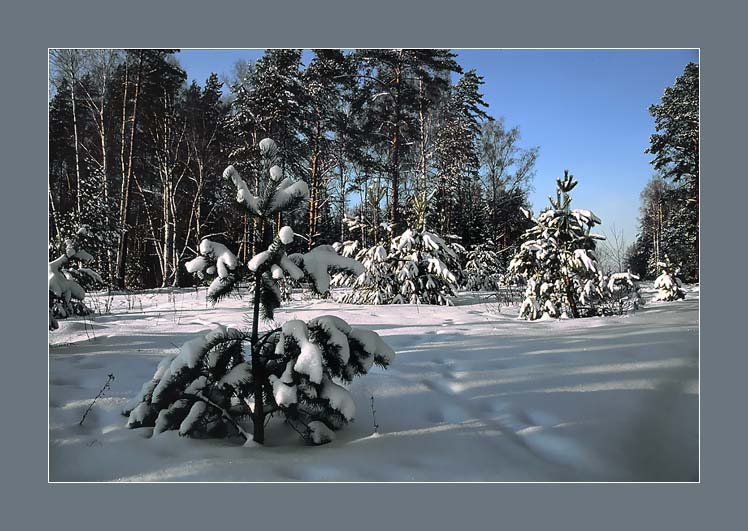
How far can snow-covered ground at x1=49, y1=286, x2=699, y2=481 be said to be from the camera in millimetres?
2115

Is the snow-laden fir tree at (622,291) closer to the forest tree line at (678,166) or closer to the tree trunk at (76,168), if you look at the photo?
the forest tree line at (678,166)

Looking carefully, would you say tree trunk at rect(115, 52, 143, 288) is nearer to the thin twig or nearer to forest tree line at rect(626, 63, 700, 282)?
the thin twig

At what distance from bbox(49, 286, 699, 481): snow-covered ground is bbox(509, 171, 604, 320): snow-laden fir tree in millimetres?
2173

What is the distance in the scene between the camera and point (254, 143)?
7.65 m

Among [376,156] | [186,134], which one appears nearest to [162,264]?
[186,134]

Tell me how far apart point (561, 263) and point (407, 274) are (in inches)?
102

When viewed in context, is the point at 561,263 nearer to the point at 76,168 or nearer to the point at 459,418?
the point at 459,418

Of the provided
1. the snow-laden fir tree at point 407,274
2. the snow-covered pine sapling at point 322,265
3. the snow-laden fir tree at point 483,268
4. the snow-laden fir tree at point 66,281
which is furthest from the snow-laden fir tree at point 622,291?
the snow-laden fir tree at point 66,281

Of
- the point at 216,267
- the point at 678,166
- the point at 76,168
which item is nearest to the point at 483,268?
the point at 678,166

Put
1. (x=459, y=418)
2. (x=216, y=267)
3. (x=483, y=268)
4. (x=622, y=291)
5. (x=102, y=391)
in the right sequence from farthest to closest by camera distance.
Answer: (x=483, y=268) < (x=622, y=291) < (x=102, y=391) < (x=459, y=418) < (x=216, y=267)

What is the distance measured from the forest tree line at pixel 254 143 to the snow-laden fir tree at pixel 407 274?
53cm

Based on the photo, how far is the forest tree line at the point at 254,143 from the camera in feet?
16.6

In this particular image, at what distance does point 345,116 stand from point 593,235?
4.67 metres

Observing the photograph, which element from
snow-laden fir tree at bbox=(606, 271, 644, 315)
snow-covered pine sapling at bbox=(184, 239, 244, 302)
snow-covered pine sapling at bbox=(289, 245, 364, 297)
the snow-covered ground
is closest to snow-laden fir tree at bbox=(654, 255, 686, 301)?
snow-laden fir tree at bbox=(606, 271, 644, 315)
